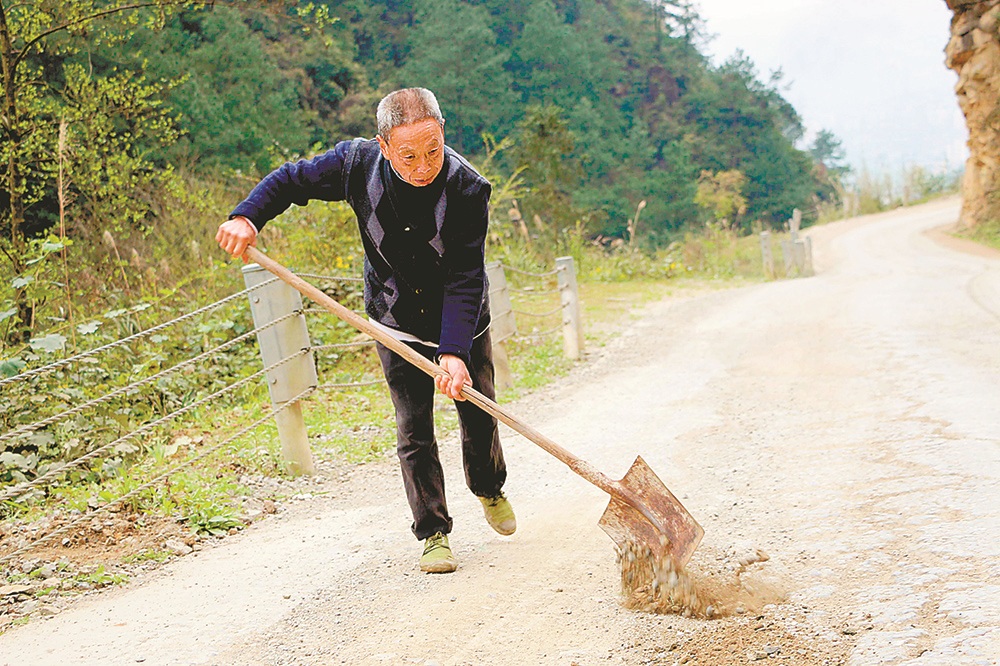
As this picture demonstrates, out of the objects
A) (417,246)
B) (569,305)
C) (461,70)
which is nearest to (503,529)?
(417,246)

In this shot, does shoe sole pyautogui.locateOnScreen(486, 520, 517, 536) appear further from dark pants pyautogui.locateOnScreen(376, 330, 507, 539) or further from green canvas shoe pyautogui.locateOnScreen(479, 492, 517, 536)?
dark pants pyautogui.locateOnScreen(376, 330, 507, 539)

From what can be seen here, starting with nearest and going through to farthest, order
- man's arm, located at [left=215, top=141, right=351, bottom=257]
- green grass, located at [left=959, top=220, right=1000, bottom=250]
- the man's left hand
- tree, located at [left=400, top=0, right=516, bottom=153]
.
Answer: the man's left hand, man's arm, located at [left=215, top=141, right=351, bottom=257], green grass, located at [left=959, top=220, right=1000, bottom=250], tree, located at [left=400, top=0, right=516, bottom=153]

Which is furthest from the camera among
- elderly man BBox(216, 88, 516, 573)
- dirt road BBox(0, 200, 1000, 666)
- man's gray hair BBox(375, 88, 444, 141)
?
elderly man BBox(216, 88, 516, 573)

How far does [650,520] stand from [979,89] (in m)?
21.9

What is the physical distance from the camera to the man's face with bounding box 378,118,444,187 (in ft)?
10.7

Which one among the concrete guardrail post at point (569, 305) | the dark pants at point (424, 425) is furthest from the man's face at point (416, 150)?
the concrete guardrail post at point (569, 305)

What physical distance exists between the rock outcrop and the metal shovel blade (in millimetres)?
20860

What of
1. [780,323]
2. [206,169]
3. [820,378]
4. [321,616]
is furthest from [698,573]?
[206,169]

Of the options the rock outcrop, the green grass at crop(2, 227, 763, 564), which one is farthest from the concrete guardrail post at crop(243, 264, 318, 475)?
the rock outcrop

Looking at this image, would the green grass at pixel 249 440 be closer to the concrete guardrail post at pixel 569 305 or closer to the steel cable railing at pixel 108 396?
the concrete guardrail post at pixel 569 305

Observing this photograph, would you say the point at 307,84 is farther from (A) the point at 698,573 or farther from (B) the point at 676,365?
(A) the point at 698,573

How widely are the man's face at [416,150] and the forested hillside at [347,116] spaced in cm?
318

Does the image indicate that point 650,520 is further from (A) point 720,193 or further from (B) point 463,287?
(A) point 720,193

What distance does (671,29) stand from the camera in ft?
167
